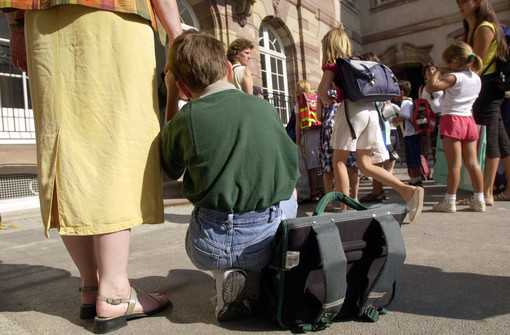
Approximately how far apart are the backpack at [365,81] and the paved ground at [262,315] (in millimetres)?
1089

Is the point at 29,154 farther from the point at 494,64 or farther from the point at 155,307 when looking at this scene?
the point at 494,64

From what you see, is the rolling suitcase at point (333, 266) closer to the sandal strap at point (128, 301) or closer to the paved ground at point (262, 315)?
the paved ground at point (262, 315)

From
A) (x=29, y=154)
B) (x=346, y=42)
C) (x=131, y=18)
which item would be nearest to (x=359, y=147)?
(x=346, y=42)

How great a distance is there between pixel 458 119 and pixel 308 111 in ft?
5.57

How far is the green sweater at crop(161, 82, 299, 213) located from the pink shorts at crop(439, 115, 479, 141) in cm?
265

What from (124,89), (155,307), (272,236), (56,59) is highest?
(56,59)

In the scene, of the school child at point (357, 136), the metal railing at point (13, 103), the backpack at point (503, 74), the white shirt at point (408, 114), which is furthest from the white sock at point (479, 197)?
the metal railing at point (13, 103)

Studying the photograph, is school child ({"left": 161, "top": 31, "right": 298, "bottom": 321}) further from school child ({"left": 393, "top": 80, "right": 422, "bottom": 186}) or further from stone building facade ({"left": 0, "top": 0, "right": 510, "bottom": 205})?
school child ({"left": 393, "top": 80, "right": 422, "bottom": 186})

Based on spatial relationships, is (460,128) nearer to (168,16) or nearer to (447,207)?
(447,207)

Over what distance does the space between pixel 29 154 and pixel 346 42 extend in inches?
198

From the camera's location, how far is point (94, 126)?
5.13ft

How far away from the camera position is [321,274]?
5.12 feet

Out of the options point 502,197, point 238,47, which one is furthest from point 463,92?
point 238,47

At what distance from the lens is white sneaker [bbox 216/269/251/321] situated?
158cm
